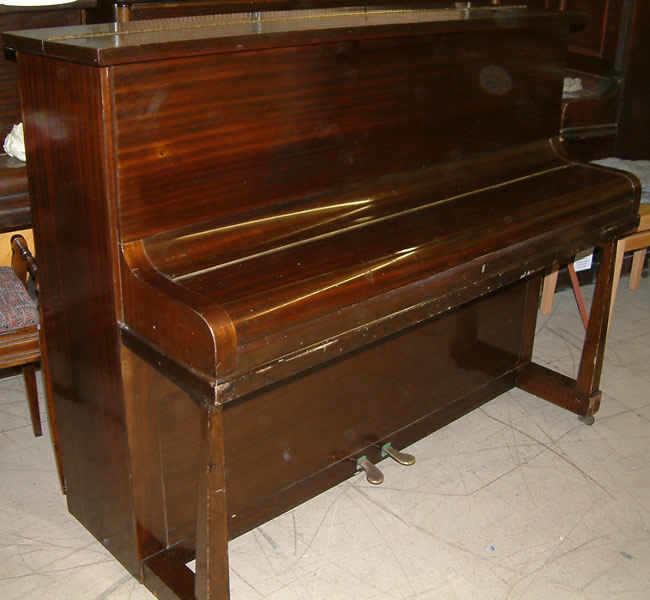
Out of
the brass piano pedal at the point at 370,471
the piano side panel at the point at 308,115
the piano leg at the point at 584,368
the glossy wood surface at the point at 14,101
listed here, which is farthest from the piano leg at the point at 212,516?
the piano leg at the point at 584,368

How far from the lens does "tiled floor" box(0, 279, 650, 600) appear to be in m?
1.99

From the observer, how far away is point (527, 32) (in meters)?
2.32

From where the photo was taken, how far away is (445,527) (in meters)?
2.20

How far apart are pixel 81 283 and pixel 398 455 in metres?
1.03

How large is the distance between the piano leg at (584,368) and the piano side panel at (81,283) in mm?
1492

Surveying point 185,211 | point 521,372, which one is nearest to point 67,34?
point 185,211

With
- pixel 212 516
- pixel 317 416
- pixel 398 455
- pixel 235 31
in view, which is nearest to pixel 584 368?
pixel 398 455

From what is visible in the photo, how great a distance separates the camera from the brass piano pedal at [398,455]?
7.50ft

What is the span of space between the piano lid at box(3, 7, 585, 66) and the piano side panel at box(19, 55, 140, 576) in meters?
0.04

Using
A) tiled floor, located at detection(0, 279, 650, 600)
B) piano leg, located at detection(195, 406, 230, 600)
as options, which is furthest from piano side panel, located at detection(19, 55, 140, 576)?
piano leg, located at detection(195, 406, 230, 600)

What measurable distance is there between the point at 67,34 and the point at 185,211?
0.42m

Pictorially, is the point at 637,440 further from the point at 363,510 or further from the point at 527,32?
the point at 527,32

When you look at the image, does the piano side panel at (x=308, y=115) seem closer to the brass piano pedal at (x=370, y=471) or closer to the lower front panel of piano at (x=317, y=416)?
the lower front panel of piano at (x=317, y=416)

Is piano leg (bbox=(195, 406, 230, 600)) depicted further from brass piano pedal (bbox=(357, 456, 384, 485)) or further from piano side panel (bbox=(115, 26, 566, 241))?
brass piano pedal (bbox=(357, 456, 384, 485))
